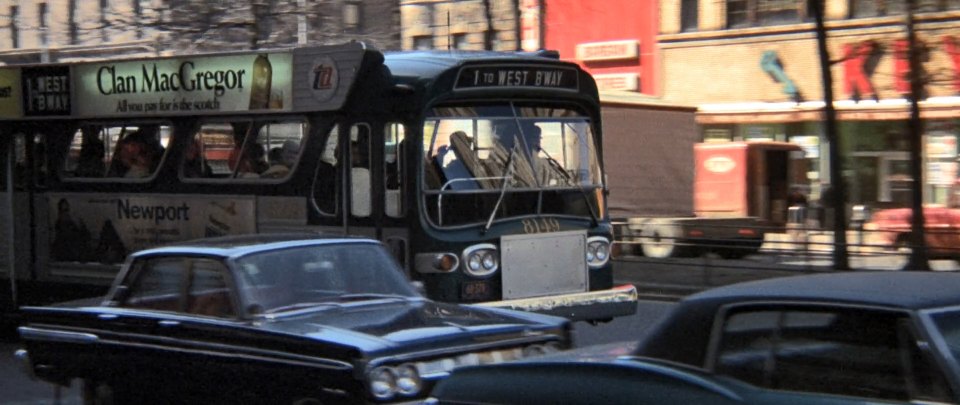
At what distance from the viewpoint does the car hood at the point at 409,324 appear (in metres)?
7.20

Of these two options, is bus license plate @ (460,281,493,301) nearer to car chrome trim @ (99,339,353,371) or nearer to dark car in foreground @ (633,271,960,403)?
car chrome trim @ (99,339,353,371)

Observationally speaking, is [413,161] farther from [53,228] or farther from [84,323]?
[53,228]

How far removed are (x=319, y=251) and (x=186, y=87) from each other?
526cm

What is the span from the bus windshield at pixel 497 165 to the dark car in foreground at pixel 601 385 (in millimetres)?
5629

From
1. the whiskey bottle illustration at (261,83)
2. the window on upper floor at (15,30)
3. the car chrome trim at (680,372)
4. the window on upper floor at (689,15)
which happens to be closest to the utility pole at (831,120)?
the whiskey bottle illustration at (261,83)

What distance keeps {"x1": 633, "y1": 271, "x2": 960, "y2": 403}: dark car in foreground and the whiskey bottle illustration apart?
7.62 m

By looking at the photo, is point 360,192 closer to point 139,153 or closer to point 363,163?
point 363,163

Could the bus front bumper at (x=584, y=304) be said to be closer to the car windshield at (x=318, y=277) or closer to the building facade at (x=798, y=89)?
the car windshield at (x=318, y=277)

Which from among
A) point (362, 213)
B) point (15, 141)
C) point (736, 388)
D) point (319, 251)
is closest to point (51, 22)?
point (15, 141)

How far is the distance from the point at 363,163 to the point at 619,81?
24.4 meters

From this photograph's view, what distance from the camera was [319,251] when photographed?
27.2 ft

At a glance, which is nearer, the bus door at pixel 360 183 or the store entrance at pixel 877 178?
the bus door at pixel 360 183

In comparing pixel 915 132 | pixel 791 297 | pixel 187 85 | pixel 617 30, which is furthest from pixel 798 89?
pixel 791 297

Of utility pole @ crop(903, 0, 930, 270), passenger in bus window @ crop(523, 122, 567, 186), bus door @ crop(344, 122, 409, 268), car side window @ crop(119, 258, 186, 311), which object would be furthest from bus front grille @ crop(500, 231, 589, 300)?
utility pole @ crop(903, 0, 930, 270)
